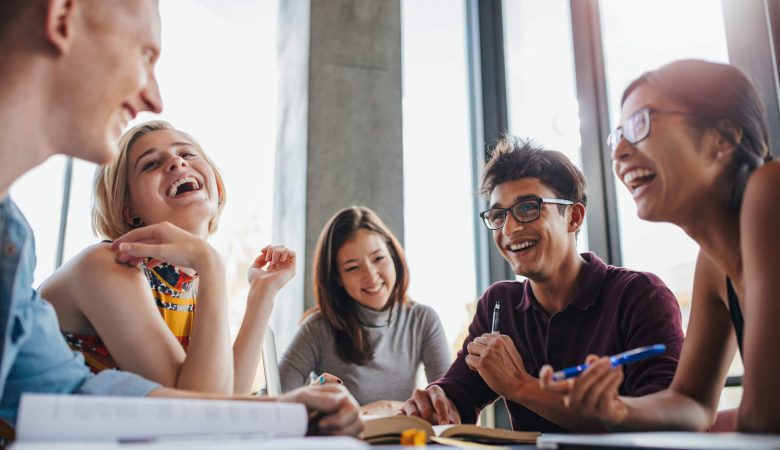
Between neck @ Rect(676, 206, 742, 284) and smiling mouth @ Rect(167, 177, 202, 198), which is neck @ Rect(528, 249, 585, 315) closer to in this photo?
neck @ Rect(676, 206, 742, 284)

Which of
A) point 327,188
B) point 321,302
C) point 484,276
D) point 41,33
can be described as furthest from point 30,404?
point 484,276

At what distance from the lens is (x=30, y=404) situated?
0.67 m

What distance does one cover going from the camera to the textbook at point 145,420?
0.66 meters

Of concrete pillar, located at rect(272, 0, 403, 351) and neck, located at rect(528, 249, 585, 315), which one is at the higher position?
concrete pillar, located at rect(272, 0, 403, 351)

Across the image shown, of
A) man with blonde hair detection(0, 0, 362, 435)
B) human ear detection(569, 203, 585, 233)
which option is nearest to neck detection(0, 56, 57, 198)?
man with blonde hair detection(0, 0, 362, 435)

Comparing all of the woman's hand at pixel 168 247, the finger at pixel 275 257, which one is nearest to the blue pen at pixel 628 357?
the woman's hand at pixel 168 247

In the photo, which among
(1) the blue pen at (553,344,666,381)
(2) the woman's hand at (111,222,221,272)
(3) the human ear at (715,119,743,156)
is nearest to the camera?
(1) the blue pen at (553,344,666,381)

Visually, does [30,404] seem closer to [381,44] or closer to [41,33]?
[41,33]

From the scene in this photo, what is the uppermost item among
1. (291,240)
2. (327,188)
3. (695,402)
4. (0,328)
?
(327,188)

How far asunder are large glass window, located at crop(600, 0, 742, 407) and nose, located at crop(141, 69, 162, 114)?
1.58m

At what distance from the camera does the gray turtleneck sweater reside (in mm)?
2818

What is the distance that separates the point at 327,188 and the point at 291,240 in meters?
0.41

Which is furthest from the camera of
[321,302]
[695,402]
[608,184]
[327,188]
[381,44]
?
[381,44]

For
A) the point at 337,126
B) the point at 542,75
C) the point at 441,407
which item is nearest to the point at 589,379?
the point at 441,407
